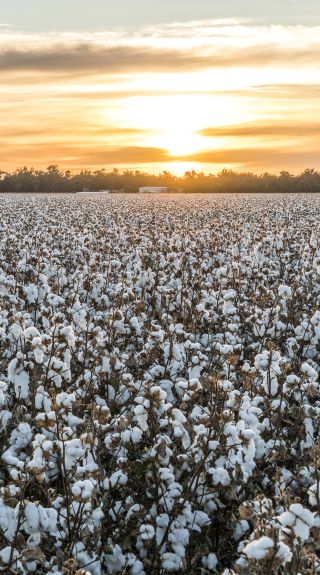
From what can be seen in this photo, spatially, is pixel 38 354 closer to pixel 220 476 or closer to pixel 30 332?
pixel 30 332

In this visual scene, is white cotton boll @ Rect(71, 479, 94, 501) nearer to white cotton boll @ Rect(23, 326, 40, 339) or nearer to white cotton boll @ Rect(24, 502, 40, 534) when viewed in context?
white cotton boll @ Rect(24, 502, 40, 534)

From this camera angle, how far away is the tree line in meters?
78.9

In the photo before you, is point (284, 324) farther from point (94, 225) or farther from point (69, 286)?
point (94, 225)

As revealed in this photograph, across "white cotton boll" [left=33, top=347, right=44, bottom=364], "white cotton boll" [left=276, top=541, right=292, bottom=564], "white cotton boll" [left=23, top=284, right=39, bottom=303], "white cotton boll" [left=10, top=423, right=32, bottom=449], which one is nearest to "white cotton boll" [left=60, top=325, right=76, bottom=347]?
"white cotton boll" [left=33, top=347, right=44, bottom=364]

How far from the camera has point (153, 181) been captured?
330ft

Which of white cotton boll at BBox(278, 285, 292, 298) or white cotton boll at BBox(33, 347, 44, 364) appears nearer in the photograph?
white cotton boll at BBox(33, 347, 44, 364)

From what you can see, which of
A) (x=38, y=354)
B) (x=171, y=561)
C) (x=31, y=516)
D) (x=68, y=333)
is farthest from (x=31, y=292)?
(x=31, y=516)

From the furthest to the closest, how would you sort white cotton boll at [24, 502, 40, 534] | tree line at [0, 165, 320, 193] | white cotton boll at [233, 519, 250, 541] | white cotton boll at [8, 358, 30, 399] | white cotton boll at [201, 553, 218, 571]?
tree line at [0, 165, 320, 193]
white cotton boll at [8, 358, 30, 399]
white cotton boll at [233, 519, 250, 541]
white cotton boll at [201, 553, 218, 571]
white cotton boll at [24, 502, 40, 534]

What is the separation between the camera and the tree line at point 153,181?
7888 centimetres

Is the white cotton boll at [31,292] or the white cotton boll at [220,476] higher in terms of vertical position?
the white cotton boll at [31,292]

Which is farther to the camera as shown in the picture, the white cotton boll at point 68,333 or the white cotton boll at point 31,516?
the white cotton boll at point 68,333

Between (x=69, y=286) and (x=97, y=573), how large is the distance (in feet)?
23.3

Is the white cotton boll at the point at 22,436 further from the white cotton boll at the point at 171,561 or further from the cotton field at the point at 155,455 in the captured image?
the white cotton boll at the point at 171,561

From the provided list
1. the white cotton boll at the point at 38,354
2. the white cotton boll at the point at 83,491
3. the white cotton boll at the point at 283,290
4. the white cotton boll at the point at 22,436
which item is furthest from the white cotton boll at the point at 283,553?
the white cotton boll at the point at 283,290
